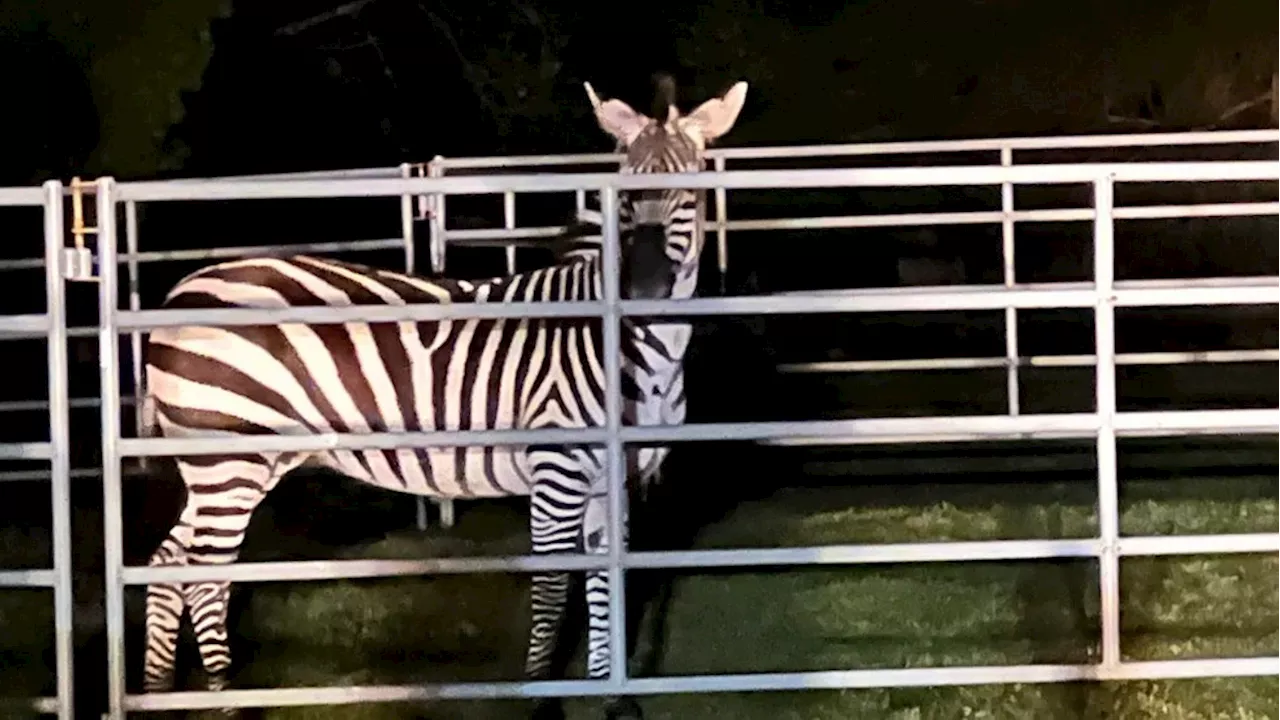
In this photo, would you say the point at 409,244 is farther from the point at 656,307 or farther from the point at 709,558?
the point at 709,558

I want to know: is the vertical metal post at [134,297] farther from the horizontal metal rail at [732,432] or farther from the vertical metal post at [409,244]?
the horizontal metal rail at [732,432]

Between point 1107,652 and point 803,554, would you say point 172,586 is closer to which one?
point 803,554

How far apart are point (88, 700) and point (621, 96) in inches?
201

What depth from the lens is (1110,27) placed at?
25.1ft

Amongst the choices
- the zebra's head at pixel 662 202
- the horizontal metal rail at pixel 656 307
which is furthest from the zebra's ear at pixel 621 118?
the horizontal metal rail at pixel 656 307

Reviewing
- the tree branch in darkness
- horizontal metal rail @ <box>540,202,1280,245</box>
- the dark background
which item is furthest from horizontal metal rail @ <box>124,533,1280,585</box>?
the tree branch in darkness

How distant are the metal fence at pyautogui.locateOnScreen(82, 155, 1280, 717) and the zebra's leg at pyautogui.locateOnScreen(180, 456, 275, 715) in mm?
380

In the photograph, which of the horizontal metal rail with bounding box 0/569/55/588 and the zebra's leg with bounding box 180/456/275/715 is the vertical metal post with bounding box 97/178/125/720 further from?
the zebra's leg with bounding box 180/456/275/715

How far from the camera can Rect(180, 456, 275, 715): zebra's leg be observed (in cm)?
315

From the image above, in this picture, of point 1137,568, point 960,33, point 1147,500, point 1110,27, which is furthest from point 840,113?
point 1137,568

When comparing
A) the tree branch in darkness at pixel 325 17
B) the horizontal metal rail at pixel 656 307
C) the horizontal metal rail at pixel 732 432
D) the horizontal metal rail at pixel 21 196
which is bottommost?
the horizontal metal rail at pixel 732 432

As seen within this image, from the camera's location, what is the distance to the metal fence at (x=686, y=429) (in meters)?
2.73

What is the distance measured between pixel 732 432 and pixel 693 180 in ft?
1.59

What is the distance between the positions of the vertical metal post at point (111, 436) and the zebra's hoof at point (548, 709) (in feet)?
2.71
